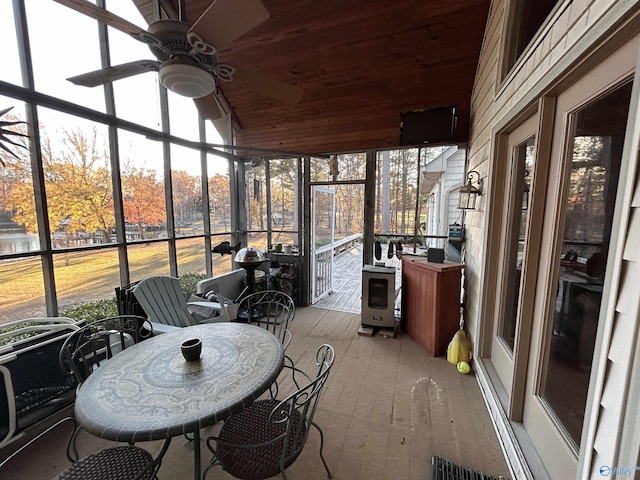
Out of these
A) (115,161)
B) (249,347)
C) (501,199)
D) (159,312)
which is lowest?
(159,312)

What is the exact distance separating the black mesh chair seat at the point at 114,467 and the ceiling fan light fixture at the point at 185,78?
199cm

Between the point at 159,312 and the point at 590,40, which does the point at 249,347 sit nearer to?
the point at 159,312

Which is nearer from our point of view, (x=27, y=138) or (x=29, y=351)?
(x=29, y=351)

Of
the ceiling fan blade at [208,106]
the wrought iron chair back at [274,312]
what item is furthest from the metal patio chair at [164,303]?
the ceiling fan blade at [208,106]

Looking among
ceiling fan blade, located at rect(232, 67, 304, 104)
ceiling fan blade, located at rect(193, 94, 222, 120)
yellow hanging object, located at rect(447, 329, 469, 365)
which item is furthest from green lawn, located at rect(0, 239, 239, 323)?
yellow hanging object, located at rect(447, 329, 469, 365)

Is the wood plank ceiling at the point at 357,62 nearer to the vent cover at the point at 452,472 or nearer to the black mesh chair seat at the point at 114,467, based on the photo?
the black mesh chair seat at the point at 114,467

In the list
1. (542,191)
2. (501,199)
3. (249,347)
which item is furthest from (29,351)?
(501,199)

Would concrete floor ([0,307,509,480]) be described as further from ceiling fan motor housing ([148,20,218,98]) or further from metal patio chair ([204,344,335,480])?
ceiling fan motor housing ([148,20,218,98])

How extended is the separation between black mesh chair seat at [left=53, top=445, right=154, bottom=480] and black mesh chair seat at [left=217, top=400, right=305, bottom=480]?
1.09ft

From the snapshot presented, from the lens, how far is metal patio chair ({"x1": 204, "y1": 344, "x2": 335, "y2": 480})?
1188mm

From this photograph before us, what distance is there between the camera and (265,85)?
6.73 feet

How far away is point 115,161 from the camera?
9.71ft

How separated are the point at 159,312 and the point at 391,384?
241cm

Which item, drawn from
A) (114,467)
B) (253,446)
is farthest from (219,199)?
(253,446)
